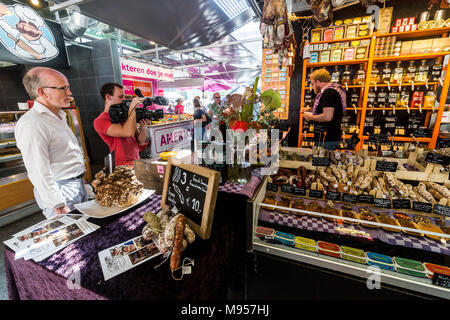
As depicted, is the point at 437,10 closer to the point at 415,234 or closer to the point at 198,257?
the point at 415,234

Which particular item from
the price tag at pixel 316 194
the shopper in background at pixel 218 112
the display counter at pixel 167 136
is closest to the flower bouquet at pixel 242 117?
the shopper in background at pixel 218 112

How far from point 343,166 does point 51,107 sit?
94.8 inches

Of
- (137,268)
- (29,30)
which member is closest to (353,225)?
(137,268)

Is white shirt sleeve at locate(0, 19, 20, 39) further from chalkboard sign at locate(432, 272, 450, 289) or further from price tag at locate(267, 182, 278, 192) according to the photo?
chalkboard sign at locate(432, 272, 450, 289)

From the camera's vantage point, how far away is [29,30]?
10.9 ft

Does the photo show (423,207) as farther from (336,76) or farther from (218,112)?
(336,76)

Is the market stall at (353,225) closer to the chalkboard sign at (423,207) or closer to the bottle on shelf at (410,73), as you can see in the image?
the chalkboard sign at (423,207)

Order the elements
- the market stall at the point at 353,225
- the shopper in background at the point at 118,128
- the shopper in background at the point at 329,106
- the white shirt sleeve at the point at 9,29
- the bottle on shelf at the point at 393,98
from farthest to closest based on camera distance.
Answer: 1. the bottle on shelf at the point at 393,98
2. the white shirt sleeve at the point at 9,29
3. the shopper in background at the point at 329,106
4. the shopper in background at the point at 118,128
5. the market stall at the point at 353,225

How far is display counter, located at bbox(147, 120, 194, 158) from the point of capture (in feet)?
13.7

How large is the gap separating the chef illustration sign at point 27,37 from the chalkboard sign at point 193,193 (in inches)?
155

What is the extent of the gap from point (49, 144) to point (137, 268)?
138 cm

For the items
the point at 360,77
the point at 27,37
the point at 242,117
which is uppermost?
the point at 27,37

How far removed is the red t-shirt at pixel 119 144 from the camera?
2057mm

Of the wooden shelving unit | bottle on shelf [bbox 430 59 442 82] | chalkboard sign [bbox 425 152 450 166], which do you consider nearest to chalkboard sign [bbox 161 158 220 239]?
chalkboard sign [bbox 425 152 450 166]
